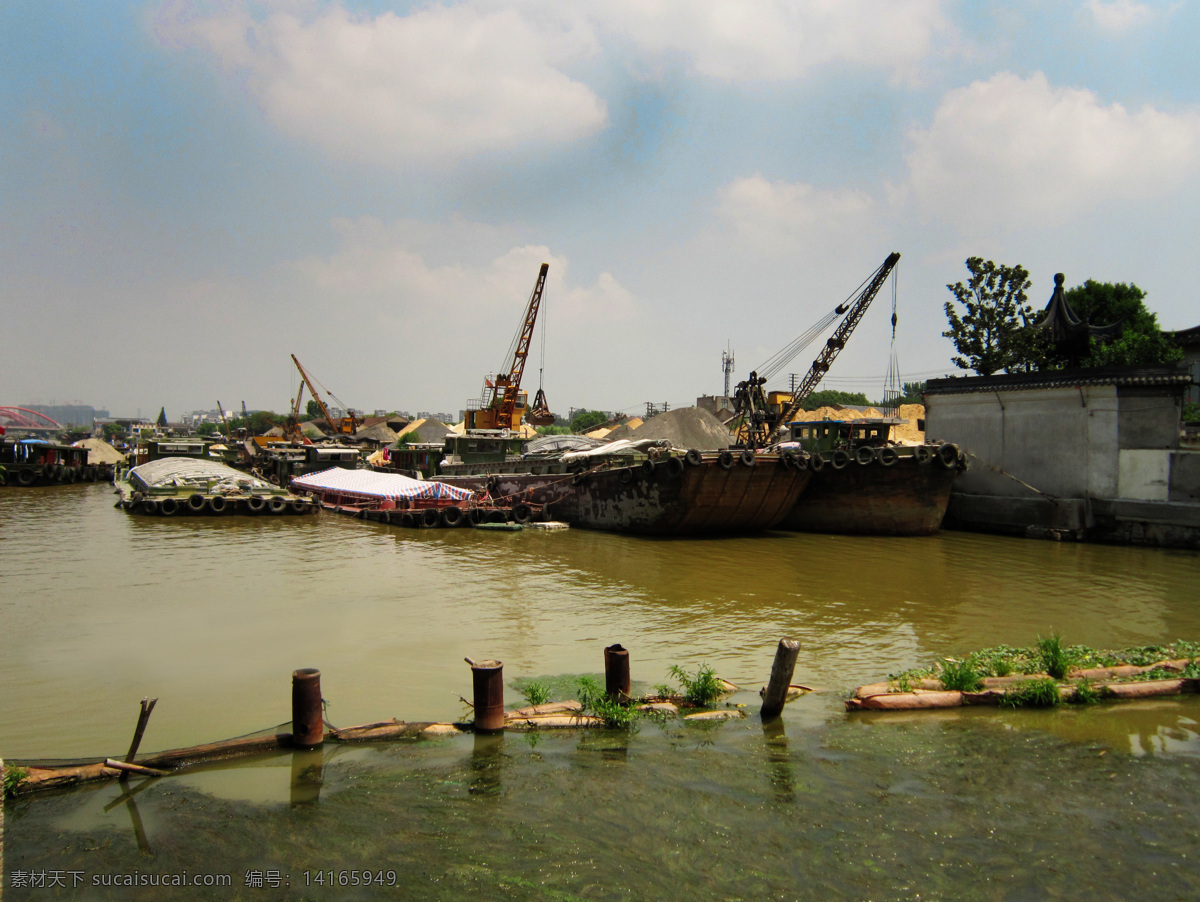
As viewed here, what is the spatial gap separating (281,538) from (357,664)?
14278 mm

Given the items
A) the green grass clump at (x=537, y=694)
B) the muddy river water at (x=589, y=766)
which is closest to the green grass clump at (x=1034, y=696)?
the muddy river water at (x=589, y=766)

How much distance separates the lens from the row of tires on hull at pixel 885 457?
67.6 feet

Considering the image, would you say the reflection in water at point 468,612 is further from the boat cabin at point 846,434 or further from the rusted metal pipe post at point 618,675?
the boat cabin at point 846,434

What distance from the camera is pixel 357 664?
9242mm

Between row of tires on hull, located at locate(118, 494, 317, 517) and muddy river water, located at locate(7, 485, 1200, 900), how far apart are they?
41.9 ft

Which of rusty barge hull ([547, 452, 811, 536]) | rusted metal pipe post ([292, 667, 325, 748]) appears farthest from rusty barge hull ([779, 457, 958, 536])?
rusted metal pipe post ([292, 667, 325, 748])

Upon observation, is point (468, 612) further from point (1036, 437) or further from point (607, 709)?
point (1036, 437)

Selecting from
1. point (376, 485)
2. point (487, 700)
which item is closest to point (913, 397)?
point (376, 485)

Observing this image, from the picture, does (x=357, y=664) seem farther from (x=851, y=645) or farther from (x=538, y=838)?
(x=851, y=645)

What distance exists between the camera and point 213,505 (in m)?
25.9

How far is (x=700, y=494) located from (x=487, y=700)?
45.8 ft

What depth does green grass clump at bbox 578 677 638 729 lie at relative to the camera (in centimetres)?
671

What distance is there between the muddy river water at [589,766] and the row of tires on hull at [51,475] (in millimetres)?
33584

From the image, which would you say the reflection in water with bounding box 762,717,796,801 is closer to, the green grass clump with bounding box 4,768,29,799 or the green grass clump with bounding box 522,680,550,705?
the green grass clump with bounding box 522,680,550,705
